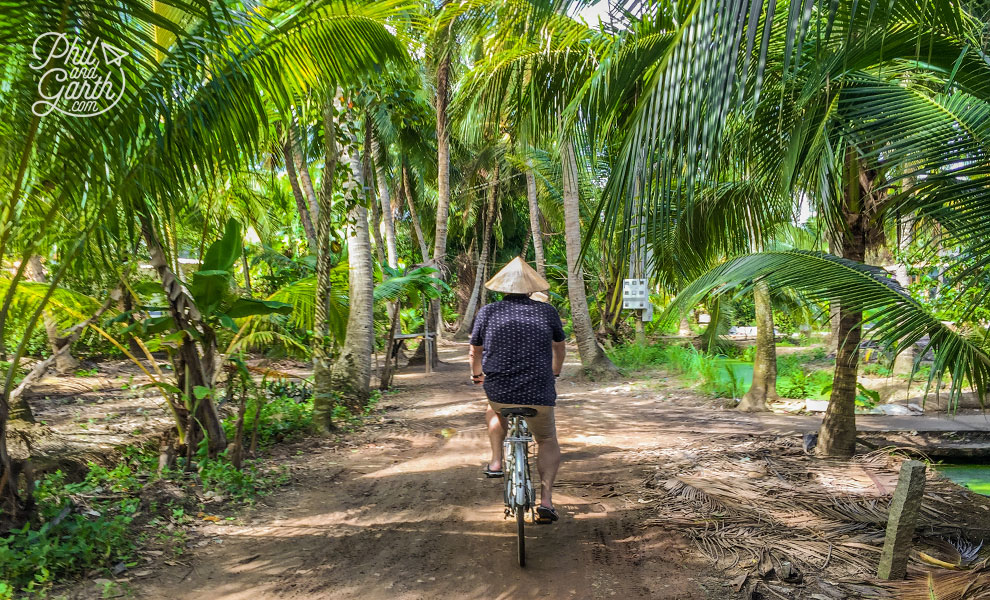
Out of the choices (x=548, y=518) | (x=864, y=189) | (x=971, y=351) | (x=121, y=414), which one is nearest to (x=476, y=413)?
(x=121, y=414)

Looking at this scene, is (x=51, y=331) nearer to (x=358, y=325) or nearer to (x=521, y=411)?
(x=358, y=325)

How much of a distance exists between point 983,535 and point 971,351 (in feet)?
3.88

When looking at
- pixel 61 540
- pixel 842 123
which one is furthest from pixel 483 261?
pixel 61 540

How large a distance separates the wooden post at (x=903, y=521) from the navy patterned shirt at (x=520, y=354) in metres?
1.92

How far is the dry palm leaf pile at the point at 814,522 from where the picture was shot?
3.46 metres

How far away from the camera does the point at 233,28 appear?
391 cm

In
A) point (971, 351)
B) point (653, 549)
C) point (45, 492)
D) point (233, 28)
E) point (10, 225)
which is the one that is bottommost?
point (653, 549)

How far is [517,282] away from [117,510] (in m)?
2.93

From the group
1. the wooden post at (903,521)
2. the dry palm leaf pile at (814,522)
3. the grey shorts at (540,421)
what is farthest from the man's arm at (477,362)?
the wooden post at (903,521)

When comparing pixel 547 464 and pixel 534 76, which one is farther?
pixel 534 76

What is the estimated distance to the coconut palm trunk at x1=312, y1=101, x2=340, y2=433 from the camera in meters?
7.03

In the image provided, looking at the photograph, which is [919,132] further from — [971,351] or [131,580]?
[131,580]

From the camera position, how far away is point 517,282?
4254 millimetres

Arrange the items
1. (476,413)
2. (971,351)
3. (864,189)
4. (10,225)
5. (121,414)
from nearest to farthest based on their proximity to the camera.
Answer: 1. (10,225)
2. (971,351)
3. (864,189)
4. (121,414)
5. (476,413)
